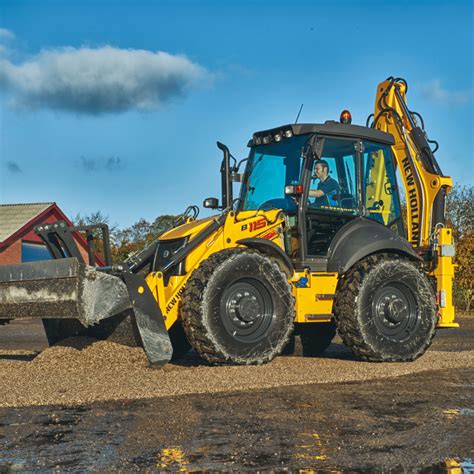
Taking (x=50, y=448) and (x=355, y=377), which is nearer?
(x=50, y=448)

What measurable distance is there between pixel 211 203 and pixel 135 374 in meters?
2.82

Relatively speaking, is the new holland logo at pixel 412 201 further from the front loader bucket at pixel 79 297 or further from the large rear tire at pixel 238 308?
the front loader bucket at pixel 79 297

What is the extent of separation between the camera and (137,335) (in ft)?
27.8

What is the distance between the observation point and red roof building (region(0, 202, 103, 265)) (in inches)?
1298

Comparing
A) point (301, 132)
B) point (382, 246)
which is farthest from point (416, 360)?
point (301, 132)

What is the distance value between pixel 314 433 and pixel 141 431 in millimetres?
1171

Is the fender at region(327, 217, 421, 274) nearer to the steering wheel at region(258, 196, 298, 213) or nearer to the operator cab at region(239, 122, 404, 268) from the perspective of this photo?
the operator cab at region(239, 122, 404, 268)

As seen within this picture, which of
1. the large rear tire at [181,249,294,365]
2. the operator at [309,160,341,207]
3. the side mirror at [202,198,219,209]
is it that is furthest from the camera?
the side mirror at [202,198,219,209]

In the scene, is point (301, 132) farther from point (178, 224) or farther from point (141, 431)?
point (141, 431)

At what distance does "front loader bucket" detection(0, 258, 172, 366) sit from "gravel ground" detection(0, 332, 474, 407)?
1.34ft

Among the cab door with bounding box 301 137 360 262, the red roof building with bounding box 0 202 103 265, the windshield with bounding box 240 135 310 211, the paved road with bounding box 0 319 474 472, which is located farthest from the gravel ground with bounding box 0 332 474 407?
the red roof building with bounding box 0 202 103 265

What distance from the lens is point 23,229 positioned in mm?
33656

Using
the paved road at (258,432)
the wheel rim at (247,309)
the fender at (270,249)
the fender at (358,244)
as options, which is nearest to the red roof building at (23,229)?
the fender at (358,244)

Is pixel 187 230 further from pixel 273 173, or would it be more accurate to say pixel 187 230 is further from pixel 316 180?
pixel 316 180
